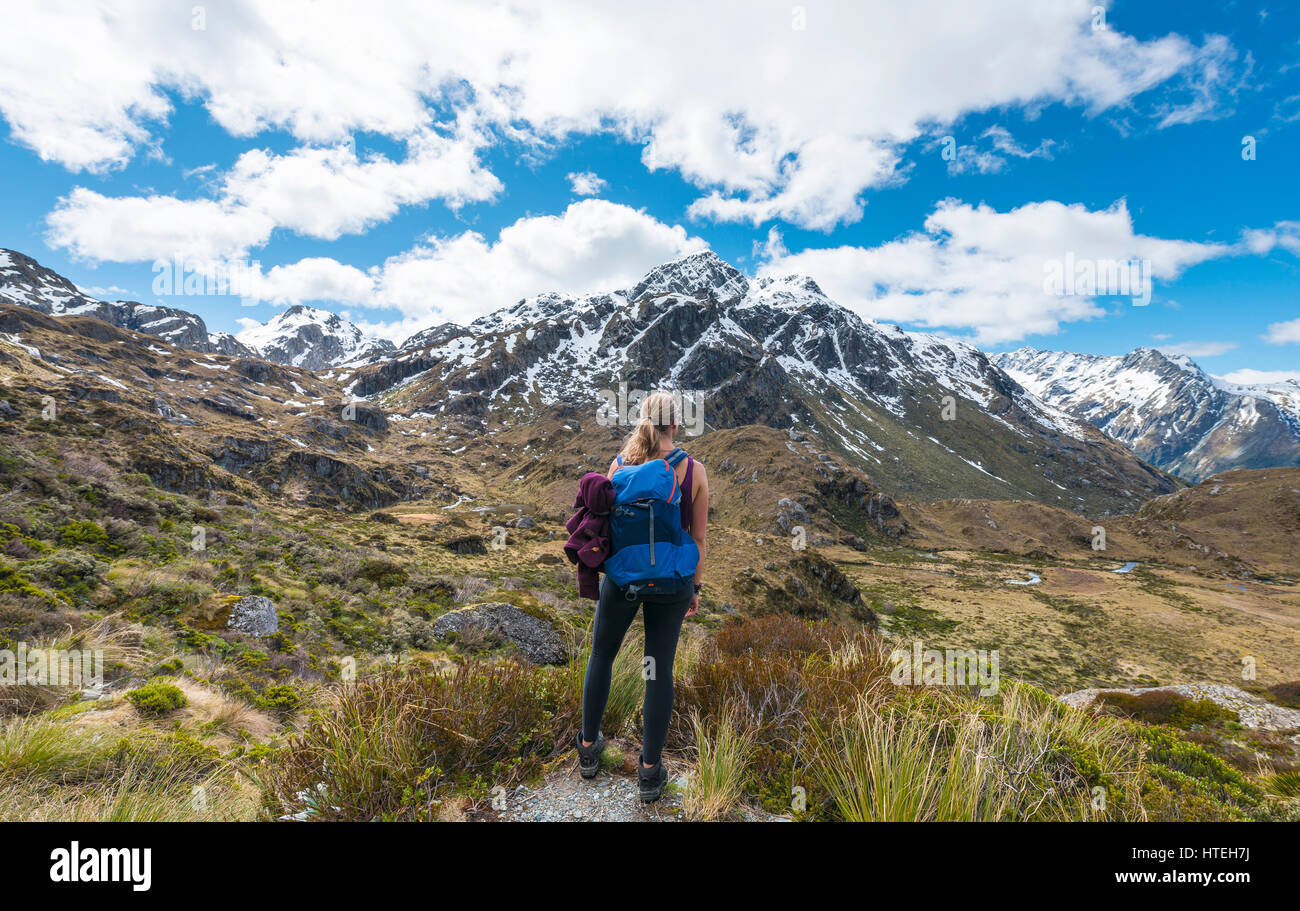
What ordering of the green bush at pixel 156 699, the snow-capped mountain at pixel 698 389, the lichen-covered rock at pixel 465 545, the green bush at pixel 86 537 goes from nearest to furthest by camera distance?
the green bush at pixel 156 699 → the green bush at pixel 86 537 → the lichen-covered rock at pixel 465 545 → the snow-capped mountain at pixel 698 389

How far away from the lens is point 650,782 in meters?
3.04

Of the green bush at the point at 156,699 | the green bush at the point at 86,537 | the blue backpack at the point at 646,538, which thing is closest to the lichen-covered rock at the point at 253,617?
the green bush at the point at 156,699

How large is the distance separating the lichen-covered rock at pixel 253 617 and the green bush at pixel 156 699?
450cm

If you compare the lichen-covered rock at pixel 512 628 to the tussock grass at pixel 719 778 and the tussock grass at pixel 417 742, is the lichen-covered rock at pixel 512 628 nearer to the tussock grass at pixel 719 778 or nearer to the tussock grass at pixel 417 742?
the tussock grass at pixel 417 742

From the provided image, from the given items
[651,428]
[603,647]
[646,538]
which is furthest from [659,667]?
[651,428]

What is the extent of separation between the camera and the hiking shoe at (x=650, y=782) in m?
3.00

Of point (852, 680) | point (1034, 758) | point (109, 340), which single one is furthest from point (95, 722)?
point (109, 340)

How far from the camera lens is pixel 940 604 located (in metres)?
45.6

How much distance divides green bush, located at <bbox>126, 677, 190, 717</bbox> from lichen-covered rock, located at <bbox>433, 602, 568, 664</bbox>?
7.09 meters

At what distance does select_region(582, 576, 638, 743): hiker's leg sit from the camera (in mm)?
3129

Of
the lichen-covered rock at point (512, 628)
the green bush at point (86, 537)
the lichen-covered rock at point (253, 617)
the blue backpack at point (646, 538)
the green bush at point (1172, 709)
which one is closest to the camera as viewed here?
the blue backpack at point (646, 538)

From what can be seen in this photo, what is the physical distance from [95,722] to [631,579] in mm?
5722

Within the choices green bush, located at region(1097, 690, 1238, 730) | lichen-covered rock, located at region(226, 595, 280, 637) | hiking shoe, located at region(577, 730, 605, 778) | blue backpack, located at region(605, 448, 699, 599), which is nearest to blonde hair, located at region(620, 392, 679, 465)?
blue backpack, located at region(605, 448, 699, 599)
